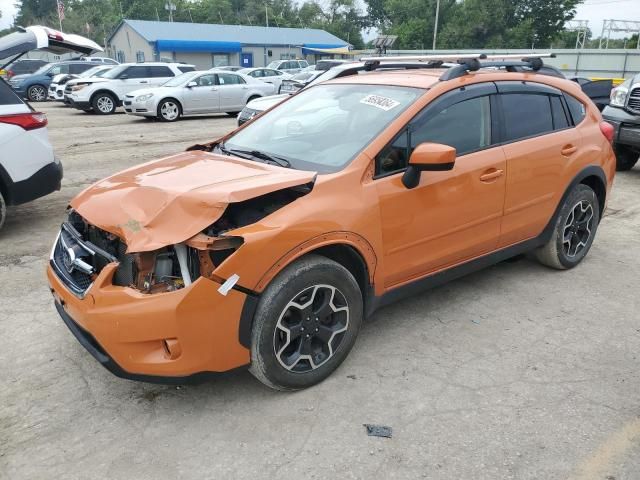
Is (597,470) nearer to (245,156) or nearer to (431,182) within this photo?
(431,182)

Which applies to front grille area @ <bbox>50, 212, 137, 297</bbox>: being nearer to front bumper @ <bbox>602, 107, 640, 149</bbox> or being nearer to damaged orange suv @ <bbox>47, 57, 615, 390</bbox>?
damaged orange suv @ <bbox>47, 57, 615, 390</bbox>

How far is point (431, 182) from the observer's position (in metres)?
3.39

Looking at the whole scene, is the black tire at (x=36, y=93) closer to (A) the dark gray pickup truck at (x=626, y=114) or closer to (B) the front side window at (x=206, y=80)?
(B) the front side window at (x=206, y=80)

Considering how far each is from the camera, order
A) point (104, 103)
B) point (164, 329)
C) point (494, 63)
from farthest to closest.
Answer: point (104, 103), point (494, 63), point (164, 329)

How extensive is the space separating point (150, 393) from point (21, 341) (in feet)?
3.77

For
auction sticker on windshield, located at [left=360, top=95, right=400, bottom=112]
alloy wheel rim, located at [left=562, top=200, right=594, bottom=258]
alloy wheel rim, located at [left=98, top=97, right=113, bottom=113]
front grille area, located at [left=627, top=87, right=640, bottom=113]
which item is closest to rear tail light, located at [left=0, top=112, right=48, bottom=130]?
auction sticker on windshield, located at [left=360, top=95, right=400, bottom=112]

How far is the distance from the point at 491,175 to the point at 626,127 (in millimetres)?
5448

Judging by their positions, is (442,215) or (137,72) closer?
(442,215)

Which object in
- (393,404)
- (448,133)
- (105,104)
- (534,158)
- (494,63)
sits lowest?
(393,404)

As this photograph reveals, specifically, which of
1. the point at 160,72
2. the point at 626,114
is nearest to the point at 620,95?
the point at 626,114

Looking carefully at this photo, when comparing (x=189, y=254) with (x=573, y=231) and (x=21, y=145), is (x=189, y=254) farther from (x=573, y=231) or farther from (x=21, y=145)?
(x=21, y=145)

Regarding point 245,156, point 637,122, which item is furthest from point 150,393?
point 637,122

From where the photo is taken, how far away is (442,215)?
11.5 feet

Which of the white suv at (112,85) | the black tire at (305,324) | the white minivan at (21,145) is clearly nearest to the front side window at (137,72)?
the white suv at (112,85)
